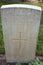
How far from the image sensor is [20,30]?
387 cm

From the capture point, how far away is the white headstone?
369 cm

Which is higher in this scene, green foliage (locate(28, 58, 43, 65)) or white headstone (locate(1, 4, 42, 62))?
white headstone (locate(1, 4, 42, 62))

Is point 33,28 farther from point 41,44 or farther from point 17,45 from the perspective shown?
point 41,44

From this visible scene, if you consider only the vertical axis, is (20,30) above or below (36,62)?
above

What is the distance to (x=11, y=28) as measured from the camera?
12.6 ft

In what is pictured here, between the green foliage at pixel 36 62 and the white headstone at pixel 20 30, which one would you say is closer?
the white headstone at pixel 20 30

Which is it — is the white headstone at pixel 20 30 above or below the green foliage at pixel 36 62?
above

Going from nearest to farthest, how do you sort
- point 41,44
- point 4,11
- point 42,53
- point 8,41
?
point 4,11 → point 8,41 → point 42,53 → point 41,44

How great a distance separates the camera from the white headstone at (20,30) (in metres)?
3.69

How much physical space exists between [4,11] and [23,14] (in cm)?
31

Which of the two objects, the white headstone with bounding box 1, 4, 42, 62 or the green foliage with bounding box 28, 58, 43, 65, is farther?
the green foliage with bounding box 28, 58, 43, 65

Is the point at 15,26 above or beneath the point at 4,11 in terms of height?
beneath

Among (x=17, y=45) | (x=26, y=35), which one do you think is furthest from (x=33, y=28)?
(x=17, y=45)

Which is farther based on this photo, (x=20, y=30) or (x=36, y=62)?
(x=36, y=62)
